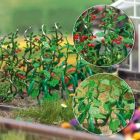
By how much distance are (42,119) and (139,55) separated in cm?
252

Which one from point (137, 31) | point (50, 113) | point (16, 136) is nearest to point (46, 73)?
point (50, 113)

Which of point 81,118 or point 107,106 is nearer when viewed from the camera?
point 81,118

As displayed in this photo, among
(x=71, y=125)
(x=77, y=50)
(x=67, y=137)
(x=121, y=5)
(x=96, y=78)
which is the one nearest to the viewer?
(x=67, y=137)

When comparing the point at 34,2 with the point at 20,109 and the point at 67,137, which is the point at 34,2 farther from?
the point at 67,137

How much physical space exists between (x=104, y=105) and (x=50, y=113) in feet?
2.17

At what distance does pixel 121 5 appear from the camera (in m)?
9.35

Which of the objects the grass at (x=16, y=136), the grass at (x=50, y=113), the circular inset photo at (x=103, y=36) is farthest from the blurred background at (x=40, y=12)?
the grass at (x=16, y=136)

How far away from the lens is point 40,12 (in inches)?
504

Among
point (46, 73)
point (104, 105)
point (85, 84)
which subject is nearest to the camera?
point (104, 105)

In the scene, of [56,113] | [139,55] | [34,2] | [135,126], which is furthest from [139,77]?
[34,2]

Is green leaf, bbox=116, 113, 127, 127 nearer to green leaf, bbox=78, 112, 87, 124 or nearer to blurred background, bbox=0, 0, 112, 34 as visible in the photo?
green leaf, bbox=78, 112, 87, 124

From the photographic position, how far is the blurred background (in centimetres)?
1220

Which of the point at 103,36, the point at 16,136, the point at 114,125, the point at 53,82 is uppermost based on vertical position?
the point at 103,36

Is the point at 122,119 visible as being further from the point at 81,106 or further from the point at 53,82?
the point at 53,82
